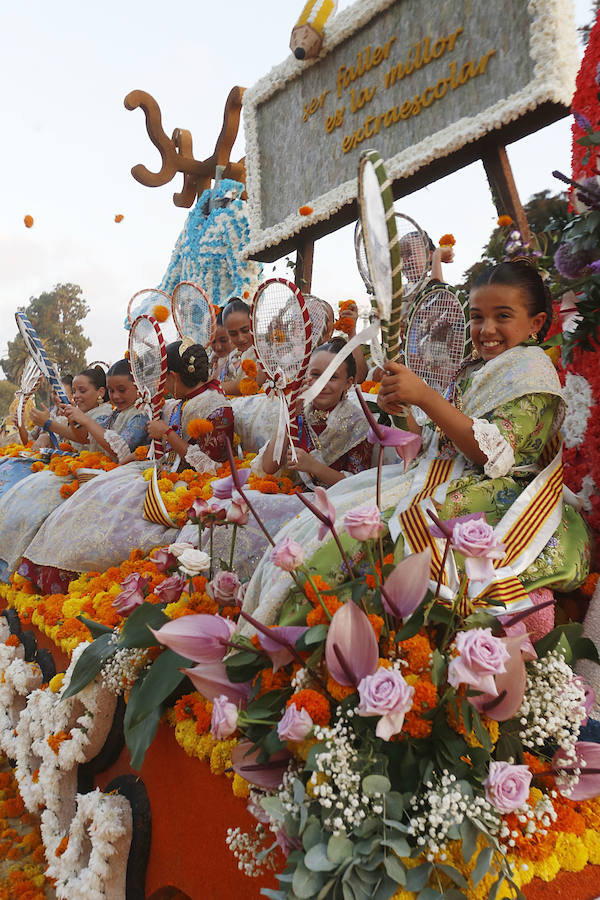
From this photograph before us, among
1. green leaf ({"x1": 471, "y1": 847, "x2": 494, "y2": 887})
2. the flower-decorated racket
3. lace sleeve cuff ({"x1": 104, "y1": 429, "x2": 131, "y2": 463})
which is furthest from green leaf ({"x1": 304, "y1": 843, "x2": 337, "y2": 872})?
the flower-decorated racket

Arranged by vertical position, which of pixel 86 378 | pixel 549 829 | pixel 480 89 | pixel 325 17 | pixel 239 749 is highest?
pixel 325 17

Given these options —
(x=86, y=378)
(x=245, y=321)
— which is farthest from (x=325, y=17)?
(x=86, y=378)

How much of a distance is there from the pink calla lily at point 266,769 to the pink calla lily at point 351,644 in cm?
25

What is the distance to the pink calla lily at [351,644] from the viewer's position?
1.10 meters

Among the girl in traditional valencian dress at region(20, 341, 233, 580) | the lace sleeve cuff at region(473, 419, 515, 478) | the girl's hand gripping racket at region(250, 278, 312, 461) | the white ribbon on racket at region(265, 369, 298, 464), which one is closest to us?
the lace sleeve cuff at region(473, 419, 515, 478)

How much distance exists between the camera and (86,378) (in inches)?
183

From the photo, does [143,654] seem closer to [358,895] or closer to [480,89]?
[358,895]

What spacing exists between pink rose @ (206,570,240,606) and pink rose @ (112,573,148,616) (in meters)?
0.32

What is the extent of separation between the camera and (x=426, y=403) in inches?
59.6

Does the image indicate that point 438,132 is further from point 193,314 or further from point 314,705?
point 314,705

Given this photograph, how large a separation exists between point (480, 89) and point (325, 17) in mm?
2571

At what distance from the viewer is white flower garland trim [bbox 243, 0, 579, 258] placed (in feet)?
13.9

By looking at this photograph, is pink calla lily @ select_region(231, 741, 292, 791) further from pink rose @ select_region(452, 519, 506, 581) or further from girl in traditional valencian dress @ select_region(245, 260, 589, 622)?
pink rose @ select_region(452, 519, 506, 581)

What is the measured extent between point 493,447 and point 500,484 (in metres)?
0.12
